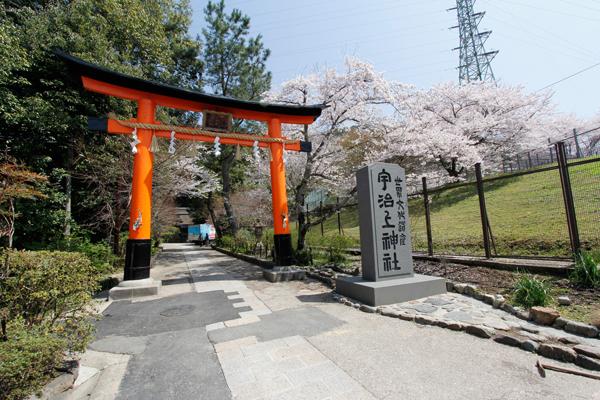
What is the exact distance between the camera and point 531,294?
4.66 metres

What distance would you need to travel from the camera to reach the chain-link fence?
6781 millimetres

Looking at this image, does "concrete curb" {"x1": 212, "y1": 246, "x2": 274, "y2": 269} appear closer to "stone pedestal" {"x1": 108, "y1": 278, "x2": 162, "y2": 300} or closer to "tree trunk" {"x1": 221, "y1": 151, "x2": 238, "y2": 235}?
"tree trunk" {"x1": 221, "y1": 151, "x2": 238, "y2": 235}

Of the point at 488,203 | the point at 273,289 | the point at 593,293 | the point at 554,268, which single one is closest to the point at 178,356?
the point at 273,289

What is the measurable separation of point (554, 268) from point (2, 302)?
345 inches

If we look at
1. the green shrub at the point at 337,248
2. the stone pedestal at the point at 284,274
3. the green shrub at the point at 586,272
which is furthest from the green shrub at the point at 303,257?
the green shrub at the point at 586,272

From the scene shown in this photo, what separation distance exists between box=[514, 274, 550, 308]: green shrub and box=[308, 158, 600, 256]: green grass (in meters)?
3.26

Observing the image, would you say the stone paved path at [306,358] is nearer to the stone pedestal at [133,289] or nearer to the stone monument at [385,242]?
the stone monument at [385,242]

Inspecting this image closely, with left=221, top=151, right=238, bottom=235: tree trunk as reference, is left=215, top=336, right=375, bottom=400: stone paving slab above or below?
below

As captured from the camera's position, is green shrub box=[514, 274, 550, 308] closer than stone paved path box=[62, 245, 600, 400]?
No

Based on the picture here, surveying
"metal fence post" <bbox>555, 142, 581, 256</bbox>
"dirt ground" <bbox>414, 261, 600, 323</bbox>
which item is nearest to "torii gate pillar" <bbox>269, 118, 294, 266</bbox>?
"dirt ground" <bbox>414, 261, 600, 323</bbox>

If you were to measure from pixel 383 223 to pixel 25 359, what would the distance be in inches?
228

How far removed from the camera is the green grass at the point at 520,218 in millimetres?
7906

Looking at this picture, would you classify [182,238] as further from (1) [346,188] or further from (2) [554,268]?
(2) [554,268]

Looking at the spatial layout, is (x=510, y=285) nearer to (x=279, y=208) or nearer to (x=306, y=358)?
(x=306, y=358)
